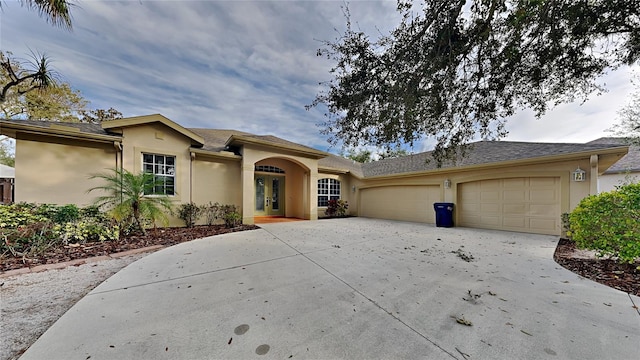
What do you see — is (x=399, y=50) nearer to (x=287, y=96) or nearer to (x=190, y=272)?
(x=190, y=272)

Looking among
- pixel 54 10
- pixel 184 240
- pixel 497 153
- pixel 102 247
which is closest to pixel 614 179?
pixel 497 153

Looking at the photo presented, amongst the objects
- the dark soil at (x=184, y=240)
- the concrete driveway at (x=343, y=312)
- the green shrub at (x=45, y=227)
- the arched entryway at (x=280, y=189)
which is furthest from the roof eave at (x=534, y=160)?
the green shrub at (x=45, y=227)

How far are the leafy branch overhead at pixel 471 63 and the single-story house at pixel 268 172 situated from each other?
9.31 ft

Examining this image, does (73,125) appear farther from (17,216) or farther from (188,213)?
(188,213)

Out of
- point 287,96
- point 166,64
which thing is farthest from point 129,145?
point 287,96

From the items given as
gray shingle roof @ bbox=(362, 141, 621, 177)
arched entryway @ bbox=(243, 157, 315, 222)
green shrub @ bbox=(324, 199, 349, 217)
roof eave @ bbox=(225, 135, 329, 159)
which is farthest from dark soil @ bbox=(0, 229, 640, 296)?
green shrub @ bbox=(324, 199, 349, 217)

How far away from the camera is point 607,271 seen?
3791 millimetres

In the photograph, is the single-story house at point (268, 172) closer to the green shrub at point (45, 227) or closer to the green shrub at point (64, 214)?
the green shrub at point (45, 227)

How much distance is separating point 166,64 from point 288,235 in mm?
7818

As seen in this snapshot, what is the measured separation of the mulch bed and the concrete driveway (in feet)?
0.85

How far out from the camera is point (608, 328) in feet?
7.23

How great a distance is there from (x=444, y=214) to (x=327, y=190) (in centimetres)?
634

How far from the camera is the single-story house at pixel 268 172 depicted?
6.25 meters

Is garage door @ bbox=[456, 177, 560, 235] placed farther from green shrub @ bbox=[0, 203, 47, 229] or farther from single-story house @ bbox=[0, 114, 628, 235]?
green shrub @ bbox=[0, 203, 47, 229]
